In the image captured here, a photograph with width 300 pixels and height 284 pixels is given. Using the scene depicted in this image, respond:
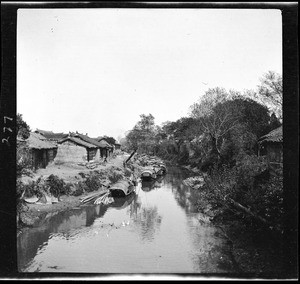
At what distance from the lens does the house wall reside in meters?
29.0

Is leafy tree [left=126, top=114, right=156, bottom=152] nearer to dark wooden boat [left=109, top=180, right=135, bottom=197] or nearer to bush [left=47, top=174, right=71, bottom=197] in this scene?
dark wooden boat [left=109, top=180, right=135, bottom=197]

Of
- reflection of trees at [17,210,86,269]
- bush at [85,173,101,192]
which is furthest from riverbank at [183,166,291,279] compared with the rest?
bush at [85,173,101,192]

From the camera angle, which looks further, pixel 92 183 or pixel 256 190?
pixel 92 183

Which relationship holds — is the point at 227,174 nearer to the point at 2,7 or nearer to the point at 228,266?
the point at 228,266

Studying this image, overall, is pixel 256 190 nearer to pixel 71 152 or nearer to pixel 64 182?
pixel 64 182

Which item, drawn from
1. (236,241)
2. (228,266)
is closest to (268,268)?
(228,266)

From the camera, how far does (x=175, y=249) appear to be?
43.4 feet

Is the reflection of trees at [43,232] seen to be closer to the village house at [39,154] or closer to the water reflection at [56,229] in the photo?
the water reflection at [56,229]

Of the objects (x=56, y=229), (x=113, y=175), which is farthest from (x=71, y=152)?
(x=56, y=229)

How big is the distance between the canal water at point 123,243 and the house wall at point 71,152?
9.27 metres

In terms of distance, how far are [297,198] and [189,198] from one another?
18258mm

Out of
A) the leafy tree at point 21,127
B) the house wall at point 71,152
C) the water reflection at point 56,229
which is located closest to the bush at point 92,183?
the water reflection at point 56,229

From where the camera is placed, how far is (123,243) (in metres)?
14.0

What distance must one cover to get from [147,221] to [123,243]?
437 centimetres
